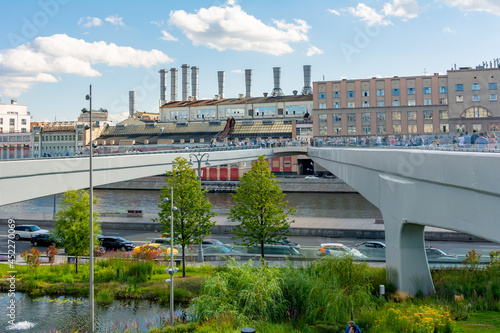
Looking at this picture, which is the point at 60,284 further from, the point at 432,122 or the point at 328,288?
the point at 432,122

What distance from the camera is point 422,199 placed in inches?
420

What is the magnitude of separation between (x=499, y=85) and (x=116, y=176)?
53.8 metres

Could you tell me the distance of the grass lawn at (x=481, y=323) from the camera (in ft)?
31.7

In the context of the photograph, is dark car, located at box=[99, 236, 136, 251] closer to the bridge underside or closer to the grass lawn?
the bridge underside

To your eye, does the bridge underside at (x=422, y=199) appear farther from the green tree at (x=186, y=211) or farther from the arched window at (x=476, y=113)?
the arched window at (x=476, y=113)

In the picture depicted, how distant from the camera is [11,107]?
286 feet

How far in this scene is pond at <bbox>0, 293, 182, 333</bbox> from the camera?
13.2 meters

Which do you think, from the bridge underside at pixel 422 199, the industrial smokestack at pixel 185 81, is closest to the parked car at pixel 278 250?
the bridge underside at pixel 422 199

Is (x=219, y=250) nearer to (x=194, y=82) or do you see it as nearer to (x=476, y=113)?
(x=476, y=113)

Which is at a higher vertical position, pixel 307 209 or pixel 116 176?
pixel 116 176

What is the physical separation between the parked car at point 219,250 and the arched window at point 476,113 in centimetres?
4910

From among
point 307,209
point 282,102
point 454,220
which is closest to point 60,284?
point 454,220

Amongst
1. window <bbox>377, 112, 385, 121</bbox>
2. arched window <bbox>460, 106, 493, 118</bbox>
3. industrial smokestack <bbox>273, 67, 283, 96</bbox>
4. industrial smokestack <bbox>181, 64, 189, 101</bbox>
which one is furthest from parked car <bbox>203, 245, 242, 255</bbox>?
industrial smokestack <bbox>181, 64, 189, 101</bbox>

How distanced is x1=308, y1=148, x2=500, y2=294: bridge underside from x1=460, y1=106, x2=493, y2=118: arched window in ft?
159
